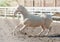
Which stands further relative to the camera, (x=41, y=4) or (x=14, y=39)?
(x=41, y=4)

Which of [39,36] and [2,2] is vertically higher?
[2,2]

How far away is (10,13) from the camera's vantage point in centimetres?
753

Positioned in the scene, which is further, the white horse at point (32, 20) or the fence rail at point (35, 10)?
the fence rail at point (35, 10)

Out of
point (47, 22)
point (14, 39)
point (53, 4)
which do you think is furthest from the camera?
point (53, 4)

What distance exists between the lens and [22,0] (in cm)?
870

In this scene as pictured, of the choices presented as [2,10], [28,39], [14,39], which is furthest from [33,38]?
[2,10]

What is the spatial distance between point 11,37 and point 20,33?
7.6 inches

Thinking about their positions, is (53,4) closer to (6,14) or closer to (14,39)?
(6,14)

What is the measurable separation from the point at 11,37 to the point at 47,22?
2.55 feet

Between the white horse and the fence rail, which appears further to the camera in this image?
the fence rail

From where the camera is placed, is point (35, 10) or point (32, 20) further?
point (35, 10)

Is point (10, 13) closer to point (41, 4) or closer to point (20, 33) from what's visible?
point (41, 4)

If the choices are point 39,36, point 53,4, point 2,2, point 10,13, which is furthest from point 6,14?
point 39,36

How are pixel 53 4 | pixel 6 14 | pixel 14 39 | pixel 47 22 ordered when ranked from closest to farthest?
pixel 14 39
pixel 47 22
pixel 6 14
pixel 53 4
